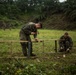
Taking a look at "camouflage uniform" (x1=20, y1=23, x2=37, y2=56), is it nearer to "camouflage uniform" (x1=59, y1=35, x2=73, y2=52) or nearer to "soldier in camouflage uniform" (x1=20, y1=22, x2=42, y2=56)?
"soldier in camouflage uniform" (x1=20, y1=22, x2=42, y2=56)

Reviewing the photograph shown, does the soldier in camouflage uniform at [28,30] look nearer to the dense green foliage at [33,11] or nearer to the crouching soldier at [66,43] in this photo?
the crouching soldier at [66,43]

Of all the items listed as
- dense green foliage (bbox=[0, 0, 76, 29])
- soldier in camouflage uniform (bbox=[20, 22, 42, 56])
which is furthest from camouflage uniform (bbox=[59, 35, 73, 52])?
dense green foliage (bbox=[0, 0, 76, 29])

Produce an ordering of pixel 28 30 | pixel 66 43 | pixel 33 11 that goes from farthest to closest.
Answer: pixel 33 11
pixel 66 43
pixel 28 30

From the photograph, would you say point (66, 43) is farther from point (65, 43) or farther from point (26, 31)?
point (26, 31)

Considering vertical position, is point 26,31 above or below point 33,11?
above

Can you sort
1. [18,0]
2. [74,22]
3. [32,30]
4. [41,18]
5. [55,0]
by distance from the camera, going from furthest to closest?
1. [18,0]
2. [55,0]
3. [41,18]
4. [74,22]
5. [32,30]

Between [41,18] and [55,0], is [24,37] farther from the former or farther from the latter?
[55,0]

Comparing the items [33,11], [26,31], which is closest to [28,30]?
[26,31]

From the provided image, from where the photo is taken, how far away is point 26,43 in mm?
9633

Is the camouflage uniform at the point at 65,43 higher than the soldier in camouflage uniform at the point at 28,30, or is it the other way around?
the soldier in camouflage uniform at the point at 28,30

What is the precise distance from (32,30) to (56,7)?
52675 mm

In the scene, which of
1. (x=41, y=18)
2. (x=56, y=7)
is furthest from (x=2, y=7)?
(x=56, y=7)

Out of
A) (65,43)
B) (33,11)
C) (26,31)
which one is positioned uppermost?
(26,31)

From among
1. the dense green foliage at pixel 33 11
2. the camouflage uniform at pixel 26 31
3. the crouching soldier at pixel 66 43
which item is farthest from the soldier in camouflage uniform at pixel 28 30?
the dense green foliage at pixel 33 11
